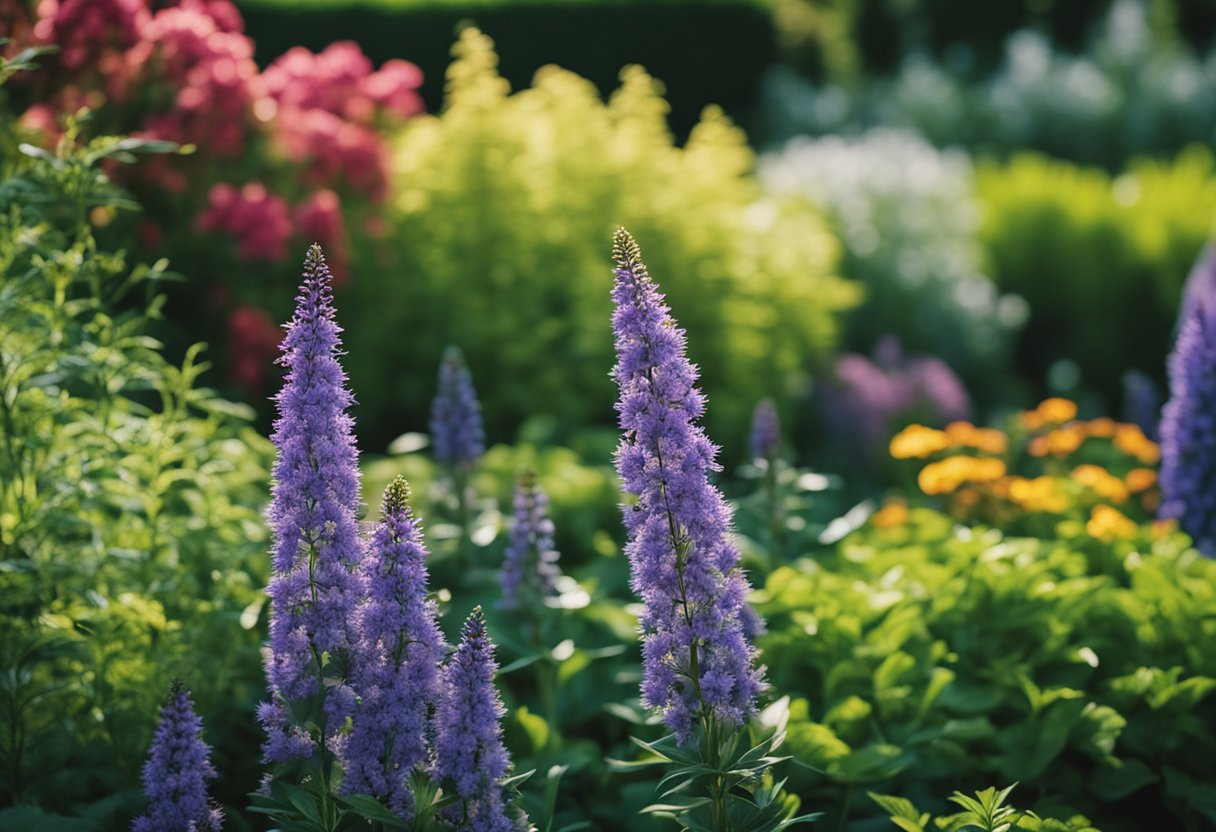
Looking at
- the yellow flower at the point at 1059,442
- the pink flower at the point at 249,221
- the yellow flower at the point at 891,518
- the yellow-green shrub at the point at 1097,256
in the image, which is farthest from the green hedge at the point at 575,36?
the yellow flower at the point at 891,518

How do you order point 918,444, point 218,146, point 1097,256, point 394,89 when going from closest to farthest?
1. point 918,444
2. point 218,146
3. point 394,89
4. point 1097,256

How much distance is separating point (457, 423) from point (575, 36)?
10674 mm

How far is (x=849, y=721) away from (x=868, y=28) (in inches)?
664

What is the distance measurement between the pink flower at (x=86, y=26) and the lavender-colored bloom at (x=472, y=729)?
3.61m

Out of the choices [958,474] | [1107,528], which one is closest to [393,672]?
[1107,528]

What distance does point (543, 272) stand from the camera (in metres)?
6.62

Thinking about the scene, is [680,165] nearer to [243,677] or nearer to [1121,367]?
[1121,367]

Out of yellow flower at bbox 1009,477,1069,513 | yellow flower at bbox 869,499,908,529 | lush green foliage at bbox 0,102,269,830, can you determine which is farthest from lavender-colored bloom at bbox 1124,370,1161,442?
lush green foliage at bbox 0,102,269,830

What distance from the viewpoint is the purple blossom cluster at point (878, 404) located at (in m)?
6.70

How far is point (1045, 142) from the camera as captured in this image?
1259 centimetres

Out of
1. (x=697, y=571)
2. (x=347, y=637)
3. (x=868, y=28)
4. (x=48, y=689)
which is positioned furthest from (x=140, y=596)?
(x=868, y=28)

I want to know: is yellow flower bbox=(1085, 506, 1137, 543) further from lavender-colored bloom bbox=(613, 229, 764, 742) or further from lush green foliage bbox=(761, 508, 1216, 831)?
lavender-colored bloom bbox=(613, 229, 764, 742)

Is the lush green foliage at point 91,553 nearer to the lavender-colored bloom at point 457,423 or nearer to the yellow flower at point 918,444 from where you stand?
the lavender-colored bloom at point 457,423

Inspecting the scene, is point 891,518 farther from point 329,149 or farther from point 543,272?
point 329,149
